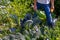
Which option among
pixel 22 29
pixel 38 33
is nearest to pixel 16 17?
pixel 22 29

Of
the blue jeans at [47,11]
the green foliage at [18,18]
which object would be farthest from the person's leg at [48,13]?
the green foliage at [18,18]

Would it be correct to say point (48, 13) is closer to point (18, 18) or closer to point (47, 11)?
point (47, 11)

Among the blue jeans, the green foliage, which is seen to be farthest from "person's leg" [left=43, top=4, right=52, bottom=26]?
the green foliage

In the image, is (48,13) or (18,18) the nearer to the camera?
(48,13)

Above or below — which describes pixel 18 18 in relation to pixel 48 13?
below

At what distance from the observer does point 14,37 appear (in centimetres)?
468

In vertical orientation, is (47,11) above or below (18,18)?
above

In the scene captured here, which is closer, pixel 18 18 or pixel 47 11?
pixel 47 11

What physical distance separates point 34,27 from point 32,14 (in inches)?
26.6

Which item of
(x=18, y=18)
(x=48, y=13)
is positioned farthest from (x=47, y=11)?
(x=18, y=18)

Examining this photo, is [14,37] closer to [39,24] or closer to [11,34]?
[11,34]

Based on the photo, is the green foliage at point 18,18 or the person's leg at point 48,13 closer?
the green foliage at point 18,18

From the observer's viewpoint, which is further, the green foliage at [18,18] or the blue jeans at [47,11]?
the blue jeans at [47,11]

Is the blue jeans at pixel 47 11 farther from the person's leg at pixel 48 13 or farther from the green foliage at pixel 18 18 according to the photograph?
the green foliage at pixel 18 18
